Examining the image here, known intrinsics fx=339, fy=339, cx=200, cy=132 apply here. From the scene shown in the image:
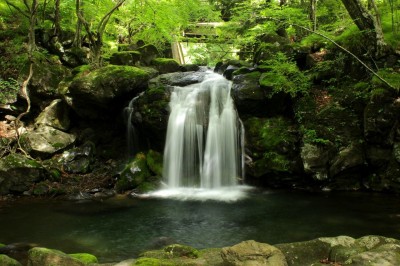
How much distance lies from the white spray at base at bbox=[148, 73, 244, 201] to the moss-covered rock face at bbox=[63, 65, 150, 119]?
1.63m

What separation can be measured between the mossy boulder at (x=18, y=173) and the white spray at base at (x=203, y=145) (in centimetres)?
414

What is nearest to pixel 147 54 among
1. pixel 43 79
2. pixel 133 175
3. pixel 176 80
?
pixel 176 80

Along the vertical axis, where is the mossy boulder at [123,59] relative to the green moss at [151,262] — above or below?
above

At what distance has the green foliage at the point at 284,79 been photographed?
11141 millimetres

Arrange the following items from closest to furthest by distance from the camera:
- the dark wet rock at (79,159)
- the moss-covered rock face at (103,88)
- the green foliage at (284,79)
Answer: the green foliage at (284,79) < the dark wet rock at (79,159) < the moss-covered rock face at (103,88)

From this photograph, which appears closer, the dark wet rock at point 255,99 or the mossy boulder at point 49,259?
the mossy boulder at point 49,259

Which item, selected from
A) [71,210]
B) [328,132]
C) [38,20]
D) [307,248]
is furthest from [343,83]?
[38,20]

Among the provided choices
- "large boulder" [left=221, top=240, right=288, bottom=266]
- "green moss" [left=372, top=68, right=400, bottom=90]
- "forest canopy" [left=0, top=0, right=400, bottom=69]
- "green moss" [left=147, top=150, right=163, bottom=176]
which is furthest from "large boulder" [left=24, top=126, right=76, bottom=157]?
"green moss" [left=372, top=68, right=400, bottom=90]

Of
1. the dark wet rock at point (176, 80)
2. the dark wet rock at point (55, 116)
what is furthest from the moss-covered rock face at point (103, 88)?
the dark wet rock at point (176, 80)

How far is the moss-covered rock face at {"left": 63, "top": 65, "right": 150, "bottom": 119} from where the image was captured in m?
12.8

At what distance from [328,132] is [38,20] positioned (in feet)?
45.6

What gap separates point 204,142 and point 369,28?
6.64 m

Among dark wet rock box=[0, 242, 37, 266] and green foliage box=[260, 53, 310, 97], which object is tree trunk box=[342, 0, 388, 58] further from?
dark wet rock box=[0, 242, 37, 266]

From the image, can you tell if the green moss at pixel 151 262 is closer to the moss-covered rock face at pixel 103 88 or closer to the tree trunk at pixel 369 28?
the moss-covered rock face at pixel 103 88
